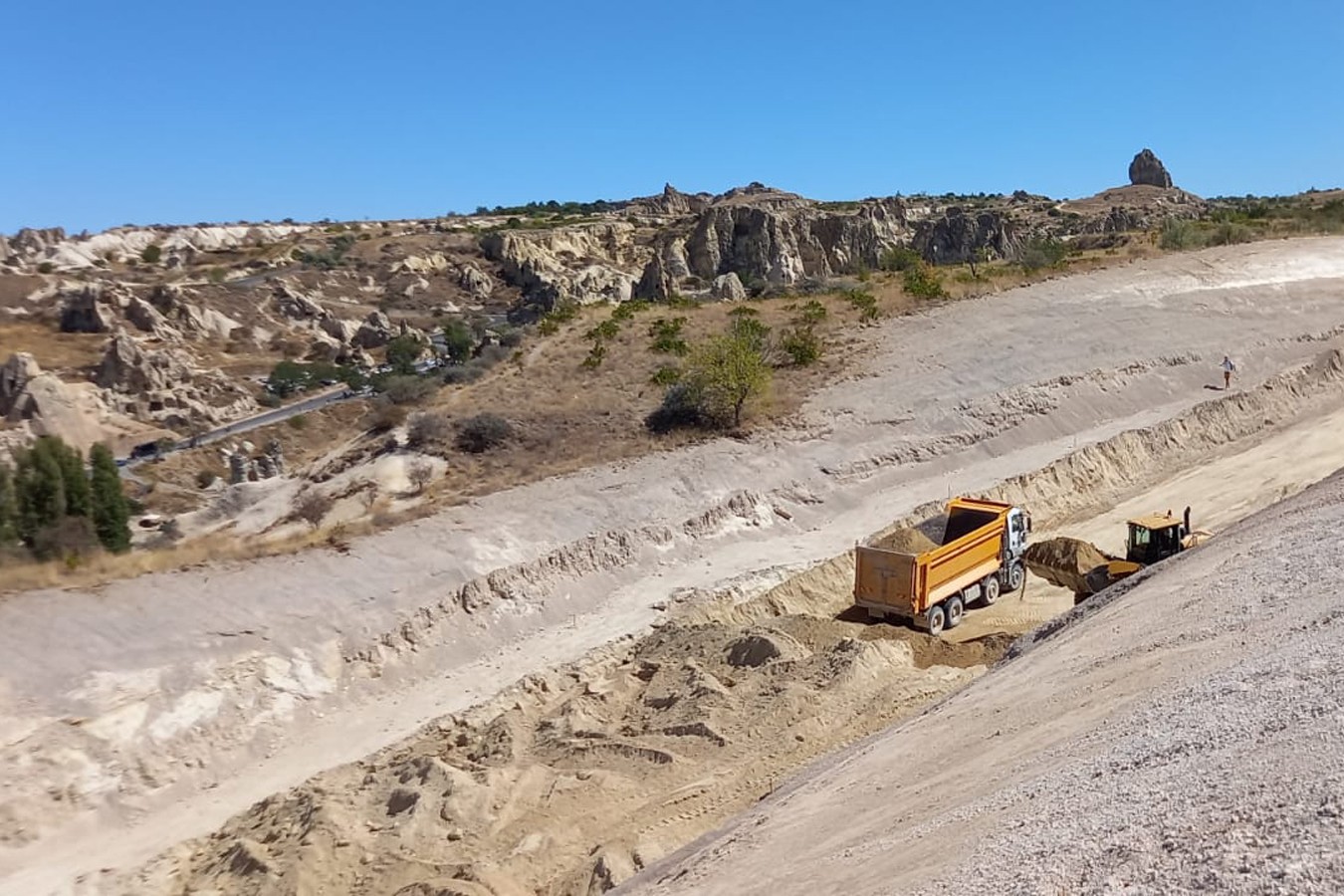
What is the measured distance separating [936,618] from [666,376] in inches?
548

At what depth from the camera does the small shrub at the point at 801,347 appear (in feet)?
110

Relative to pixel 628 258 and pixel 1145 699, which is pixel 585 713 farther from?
pixel 628 258

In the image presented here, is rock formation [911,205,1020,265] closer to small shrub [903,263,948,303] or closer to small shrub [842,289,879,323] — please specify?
small shrub [903,263,948,303]

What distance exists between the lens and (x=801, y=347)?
110 ft

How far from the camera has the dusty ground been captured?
48.3 feet

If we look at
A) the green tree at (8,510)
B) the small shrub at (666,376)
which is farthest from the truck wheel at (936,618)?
the green tree at (8,510)

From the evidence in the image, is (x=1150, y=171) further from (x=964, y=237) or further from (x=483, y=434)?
(x=483, y=434)

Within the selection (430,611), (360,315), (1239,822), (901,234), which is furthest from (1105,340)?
(360,315)

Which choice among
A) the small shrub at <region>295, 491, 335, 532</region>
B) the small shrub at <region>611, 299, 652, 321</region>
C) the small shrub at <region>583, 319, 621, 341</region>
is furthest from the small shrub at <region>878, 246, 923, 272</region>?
the small shrub at <region>295, 491, 335, 532</region>

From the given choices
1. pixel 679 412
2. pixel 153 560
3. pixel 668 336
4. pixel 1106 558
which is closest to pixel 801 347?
pixel 668 336

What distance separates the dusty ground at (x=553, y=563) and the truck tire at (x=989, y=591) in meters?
4.24

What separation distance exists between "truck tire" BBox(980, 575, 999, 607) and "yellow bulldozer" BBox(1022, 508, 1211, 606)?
1.28 m

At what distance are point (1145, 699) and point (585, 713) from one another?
949 centimetres

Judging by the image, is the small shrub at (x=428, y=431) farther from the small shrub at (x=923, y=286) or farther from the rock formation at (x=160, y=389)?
the rock formation at (x=160, y=389)
